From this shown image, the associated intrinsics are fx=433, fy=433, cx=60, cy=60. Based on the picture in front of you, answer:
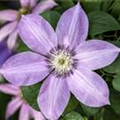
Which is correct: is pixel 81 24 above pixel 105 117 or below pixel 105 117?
above

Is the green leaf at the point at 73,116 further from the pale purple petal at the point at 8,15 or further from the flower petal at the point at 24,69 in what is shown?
the pale purple petal at the point at 8,15

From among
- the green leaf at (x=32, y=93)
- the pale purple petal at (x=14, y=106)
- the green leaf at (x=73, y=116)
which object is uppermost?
the green leaf at (x=32, y=93)

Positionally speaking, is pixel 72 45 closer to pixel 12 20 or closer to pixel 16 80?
pixel 16 80

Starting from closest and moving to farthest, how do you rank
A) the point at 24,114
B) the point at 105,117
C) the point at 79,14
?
the point at 79,14 < the point at 105,117 < the point at 24,114

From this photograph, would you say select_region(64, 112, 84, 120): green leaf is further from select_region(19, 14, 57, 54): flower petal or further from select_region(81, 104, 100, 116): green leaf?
select_region(19, 14, 57, 54): flower petal

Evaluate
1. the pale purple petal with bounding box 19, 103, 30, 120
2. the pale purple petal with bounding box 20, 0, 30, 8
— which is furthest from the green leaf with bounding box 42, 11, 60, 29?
the pale purple petal with bounding box 19, 103, 30, 120

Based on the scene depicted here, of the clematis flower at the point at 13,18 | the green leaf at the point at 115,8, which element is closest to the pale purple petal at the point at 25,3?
the clematis flower at the point at 13,18

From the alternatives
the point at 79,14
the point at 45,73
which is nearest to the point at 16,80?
the point at 45,73

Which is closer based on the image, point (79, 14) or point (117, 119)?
point (79, 14)
